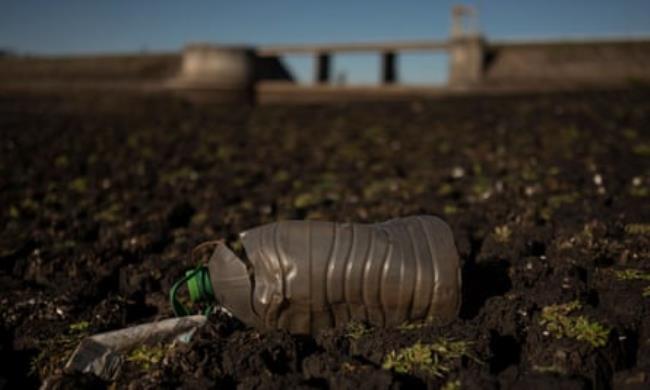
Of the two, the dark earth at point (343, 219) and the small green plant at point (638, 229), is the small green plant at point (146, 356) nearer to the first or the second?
the dark earth at point (343, 219)

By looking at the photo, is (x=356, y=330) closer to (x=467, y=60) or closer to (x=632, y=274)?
(x=632, y=274)

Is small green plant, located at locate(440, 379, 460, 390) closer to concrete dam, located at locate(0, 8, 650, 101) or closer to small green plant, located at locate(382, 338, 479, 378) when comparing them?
small green plant, located at locate(382, 338, 479, 378)

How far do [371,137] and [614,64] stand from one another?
38.5ft

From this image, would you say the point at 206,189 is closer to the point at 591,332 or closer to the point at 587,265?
the point at 587,265

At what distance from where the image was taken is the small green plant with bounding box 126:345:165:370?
278 cm

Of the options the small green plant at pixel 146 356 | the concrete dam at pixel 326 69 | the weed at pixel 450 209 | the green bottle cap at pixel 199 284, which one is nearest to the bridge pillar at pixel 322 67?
the concrete dam at pixel 326 69

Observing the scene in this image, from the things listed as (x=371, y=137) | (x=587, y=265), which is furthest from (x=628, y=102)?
(x=587, y=265)

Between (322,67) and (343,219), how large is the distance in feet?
66.9

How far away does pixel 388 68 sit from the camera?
23859mm

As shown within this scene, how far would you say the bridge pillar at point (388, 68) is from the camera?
2364 cm

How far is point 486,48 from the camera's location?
21969 mm

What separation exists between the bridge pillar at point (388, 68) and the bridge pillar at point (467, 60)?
282 cm

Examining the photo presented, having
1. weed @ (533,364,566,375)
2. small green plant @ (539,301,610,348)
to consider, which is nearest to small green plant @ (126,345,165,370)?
weed @ (533,364,566,375)

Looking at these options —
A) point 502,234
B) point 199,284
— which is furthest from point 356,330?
point 502,234
